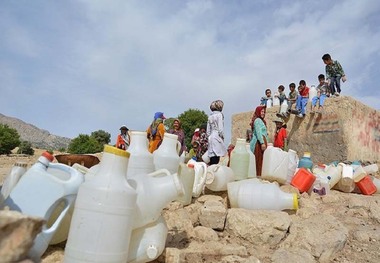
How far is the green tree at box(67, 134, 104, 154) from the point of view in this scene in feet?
71.0

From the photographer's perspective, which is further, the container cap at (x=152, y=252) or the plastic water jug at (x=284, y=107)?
the plastic water jug at (x=284, y=107)

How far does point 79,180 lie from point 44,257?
386mm

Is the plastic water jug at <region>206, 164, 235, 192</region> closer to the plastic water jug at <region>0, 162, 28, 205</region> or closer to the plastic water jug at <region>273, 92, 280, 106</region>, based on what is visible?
the plastic water jug at <region>0, 162, 28, 205</region>

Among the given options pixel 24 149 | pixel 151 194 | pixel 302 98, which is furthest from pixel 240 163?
pixel 24 149

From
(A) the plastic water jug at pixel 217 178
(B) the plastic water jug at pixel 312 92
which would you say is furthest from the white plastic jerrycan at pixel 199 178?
(B) the plastic water jug at pixel 312 92

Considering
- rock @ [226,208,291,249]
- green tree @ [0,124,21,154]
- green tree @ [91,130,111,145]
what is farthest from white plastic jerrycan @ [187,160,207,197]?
green tree @ [91,130,111,145]

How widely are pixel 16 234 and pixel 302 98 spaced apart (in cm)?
731

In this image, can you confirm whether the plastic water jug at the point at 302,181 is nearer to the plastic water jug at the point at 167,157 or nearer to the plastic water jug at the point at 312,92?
the plastic water jug at the point at 167,157

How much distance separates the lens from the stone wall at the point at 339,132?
6.89 meters

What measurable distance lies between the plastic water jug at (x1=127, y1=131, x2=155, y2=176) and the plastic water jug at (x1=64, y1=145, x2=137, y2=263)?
2.82 ft

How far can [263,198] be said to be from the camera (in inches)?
108

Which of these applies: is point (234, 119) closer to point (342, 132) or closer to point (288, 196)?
point (342, 132)

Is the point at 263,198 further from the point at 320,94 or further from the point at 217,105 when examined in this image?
the point at 320,94

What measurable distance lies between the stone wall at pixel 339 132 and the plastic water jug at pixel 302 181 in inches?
147
